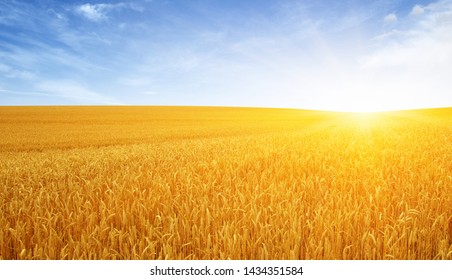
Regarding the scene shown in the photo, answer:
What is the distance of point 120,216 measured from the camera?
312 cm

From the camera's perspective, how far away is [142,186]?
4.41 metres

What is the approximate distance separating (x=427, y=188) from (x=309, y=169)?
1.80m

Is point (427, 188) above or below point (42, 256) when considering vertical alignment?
above

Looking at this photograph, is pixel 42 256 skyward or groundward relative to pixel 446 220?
groundward

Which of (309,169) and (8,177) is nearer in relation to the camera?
(309,169)

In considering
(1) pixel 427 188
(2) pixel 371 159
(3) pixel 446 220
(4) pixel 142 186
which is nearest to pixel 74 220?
(4) pixel 142 186

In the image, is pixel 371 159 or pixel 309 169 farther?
pixel 371 159

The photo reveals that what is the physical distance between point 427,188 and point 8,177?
749 cm

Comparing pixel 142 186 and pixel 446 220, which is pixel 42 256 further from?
pixel 446 220

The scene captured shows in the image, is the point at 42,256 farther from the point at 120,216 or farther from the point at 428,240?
the point at 428,240

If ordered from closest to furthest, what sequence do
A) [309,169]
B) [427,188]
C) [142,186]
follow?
1. [427,188]
2. [142,186]
3. [309,169]
